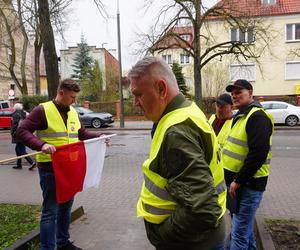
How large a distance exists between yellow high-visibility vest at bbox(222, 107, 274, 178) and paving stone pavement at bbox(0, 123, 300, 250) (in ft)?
5.35

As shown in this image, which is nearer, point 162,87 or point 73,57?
point 162,87

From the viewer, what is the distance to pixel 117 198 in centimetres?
689

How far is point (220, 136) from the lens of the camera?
422 cm

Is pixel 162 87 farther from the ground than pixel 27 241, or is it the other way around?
pixel 162 87

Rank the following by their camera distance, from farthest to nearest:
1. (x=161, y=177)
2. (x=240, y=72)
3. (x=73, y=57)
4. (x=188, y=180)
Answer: (x=73, y=57) → (x=240, y=72) → (x=161, y=177) → (x=188, y=180)

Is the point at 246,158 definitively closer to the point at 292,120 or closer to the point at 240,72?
the point at 292,120

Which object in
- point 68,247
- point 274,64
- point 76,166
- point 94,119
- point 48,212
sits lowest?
point 94,119

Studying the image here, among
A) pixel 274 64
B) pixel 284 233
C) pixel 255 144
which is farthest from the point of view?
pixel 274 64

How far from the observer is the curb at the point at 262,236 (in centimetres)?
405

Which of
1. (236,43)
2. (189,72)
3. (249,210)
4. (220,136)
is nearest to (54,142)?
(220,136)

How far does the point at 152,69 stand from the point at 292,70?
36616 mm

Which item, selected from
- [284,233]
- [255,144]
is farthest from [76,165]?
[284,233]

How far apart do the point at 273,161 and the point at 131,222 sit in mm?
6815

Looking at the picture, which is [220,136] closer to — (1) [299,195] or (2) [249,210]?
(2) [249,210]
